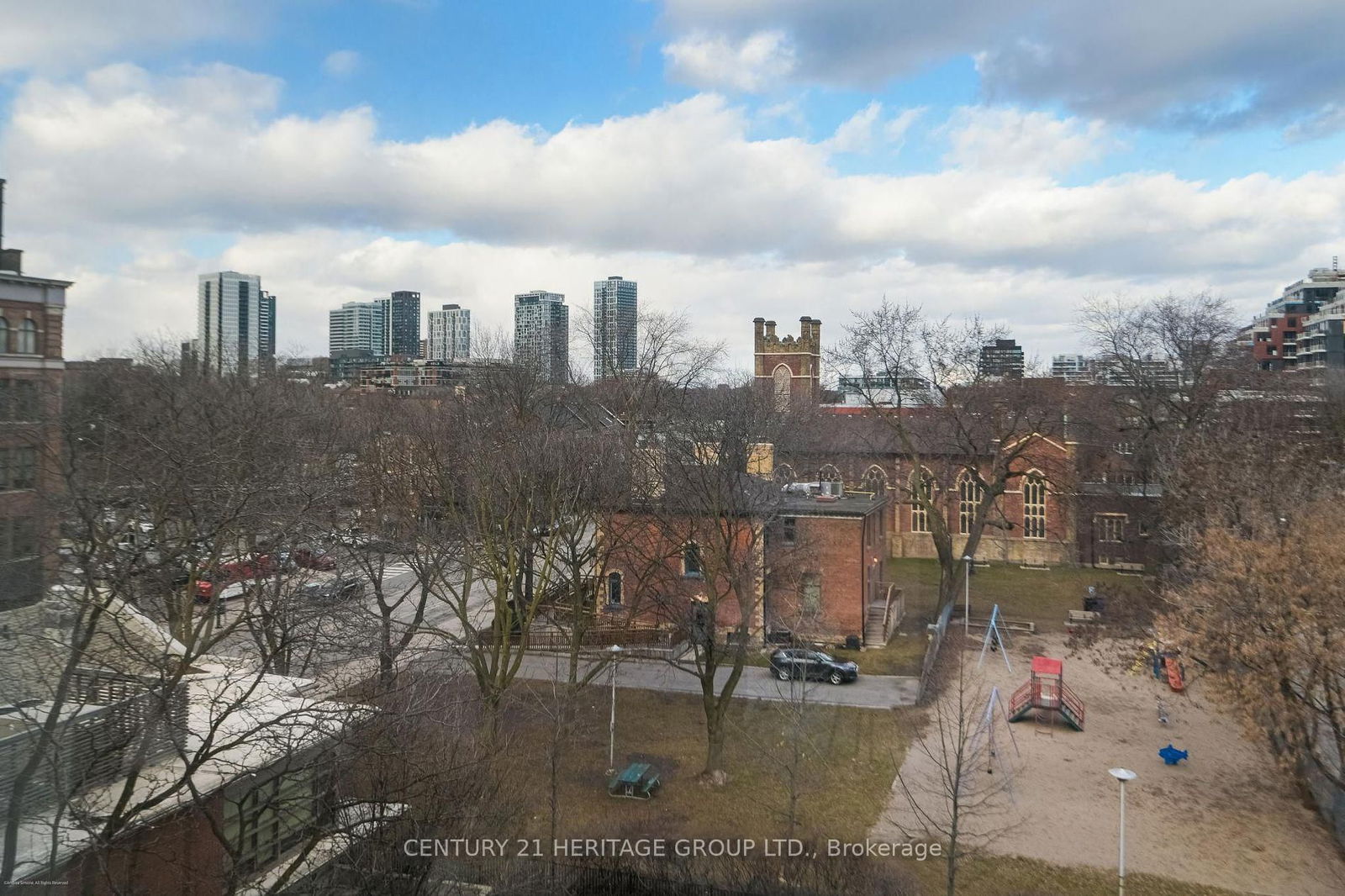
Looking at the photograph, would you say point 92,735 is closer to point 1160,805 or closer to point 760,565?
point 760,565

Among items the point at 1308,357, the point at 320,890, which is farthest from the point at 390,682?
the point at 1308,357

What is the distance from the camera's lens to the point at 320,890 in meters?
9.45

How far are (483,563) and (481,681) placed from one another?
11.6 ft

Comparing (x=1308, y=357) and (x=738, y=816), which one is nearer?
(x=738, y=816)

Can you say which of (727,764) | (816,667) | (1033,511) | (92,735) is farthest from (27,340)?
(1033,511)

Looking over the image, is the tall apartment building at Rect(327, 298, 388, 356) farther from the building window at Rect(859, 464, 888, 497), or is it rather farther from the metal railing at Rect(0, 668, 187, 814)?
the metal railing at Rect(0, 668, 187, 814)

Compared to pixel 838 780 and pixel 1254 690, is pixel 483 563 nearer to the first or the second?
pixel 838 780

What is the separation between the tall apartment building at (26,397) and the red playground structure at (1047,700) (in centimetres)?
2040

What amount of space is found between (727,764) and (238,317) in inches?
2692

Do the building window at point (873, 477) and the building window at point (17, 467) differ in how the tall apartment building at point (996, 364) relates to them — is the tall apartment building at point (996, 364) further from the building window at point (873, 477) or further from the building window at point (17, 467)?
the building window at point (17, 467)

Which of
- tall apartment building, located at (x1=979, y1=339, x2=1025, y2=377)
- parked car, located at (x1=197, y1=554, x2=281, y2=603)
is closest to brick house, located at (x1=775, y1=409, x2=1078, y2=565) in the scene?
tall apartment building, located at (x1=979, y1=339, x2=1025, y2=377)

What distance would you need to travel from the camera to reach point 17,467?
21.0 metres

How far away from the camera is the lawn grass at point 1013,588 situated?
33.1 metres

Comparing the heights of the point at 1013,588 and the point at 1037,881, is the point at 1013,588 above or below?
above
